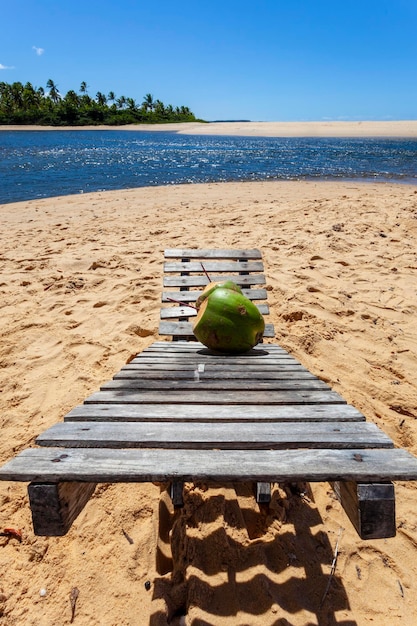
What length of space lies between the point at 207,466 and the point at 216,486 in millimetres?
1110

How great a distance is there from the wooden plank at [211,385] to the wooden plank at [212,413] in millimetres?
209

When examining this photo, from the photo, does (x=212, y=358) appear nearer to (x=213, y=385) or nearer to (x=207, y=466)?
(x=213, y=385)

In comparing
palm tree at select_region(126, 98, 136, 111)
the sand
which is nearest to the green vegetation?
palm tree at select_region(126, 98, 136, 111)

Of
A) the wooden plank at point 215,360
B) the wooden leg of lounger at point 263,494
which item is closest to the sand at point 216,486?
the wooden leg of lounger at point 263,494

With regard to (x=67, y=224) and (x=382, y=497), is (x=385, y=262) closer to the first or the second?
(x=382, y=497)

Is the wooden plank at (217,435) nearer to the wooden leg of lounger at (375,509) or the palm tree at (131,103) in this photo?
the wooden leg of lounger at (375,509)

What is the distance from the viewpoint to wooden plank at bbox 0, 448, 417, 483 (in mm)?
1172

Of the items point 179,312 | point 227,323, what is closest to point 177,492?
point 227,323

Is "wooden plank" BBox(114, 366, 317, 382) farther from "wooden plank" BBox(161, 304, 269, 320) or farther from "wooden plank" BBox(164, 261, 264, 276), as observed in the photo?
"wooden plank" BBox(164, 261, 264, 276)

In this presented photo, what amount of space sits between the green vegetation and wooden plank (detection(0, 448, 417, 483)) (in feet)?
272

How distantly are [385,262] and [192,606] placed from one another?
5005 mm

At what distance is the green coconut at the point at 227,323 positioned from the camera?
2.57 metres

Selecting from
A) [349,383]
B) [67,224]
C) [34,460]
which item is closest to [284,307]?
[349,383]

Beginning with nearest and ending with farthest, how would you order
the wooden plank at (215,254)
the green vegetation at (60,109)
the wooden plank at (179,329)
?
the wooden plank at (179,329), the wooden plank at (215,254), the green vegetation at (60,109)
